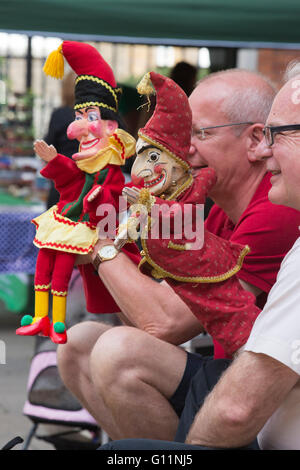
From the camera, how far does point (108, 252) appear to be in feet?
6.19

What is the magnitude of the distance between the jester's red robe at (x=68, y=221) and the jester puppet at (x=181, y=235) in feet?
0.58

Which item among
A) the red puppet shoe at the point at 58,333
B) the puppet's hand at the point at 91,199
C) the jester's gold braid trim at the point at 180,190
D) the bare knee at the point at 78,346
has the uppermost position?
the jester's gold braid trim at the point at 180,190

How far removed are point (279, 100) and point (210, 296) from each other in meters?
0.48

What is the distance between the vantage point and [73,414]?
2.81m

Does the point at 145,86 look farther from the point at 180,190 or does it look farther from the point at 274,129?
the point at 274,129

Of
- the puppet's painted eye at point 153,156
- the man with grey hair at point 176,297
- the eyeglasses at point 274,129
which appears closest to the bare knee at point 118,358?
the man with grey hair at point 176,297

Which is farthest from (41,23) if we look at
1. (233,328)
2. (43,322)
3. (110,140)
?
(233,328)

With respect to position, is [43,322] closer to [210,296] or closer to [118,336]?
[118,336]

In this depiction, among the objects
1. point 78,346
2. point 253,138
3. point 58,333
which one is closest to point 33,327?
point 58,333

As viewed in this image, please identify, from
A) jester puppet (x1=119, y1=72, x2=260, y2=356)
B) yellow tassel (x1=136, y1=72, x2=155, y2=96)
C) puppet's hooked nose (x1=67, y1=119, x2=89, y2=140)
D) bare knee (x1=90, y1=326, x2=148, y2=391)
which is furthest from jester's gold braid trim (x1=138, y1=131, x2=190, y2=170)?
bare knee (x1=90, y1=326, x2=148, y2=391)

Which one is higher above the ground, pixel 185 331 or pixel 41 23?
pixel 41 23

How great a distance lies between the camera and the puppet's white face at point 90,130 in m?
1.88

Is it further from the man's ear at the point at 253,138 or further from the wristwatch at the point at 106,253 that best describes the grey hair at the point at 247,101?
the wristwatch at the point at 106,253

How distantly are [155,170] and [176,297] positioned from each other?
0.39 meters
